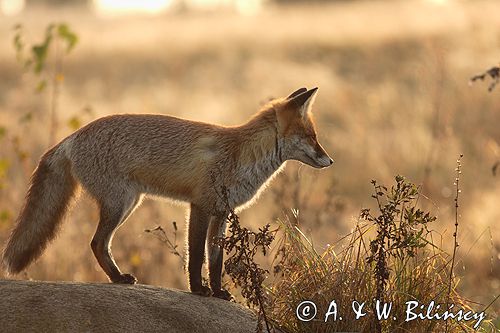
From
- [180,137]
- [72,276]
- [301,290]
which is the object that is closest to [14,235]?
[180,137]

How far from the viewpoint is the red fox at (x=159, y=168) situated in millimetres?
6500

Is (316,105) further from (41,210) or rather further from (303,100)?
(41,210)

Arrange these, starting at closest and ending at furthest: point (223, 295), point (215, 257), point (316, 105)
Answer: point (223, 295) < point (215, 257) < point (316, 105)

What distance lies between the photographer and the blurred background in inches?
408

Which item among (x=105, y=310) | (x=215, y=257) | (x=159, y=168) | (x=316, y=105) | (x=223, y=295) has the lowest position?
(x=105, y=310)

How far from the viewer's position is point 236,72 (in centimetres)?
2266

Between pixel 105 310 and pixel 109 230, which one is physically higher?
pixel 109 230

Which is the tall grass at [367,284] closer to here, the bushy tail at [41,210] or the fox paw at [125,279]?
the fox paw at [125,279]

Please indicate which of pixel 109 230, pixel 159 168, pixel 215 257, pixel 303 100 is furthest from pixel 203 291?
pixel 303 100

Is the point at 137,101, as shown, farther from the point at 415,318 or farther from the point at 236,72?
the point at 415,318

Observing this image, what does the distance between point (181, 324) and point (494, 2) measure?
83.8ft

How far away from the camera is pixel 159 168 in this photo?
663 cm

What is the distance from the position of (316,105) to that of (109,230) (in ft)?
34.7

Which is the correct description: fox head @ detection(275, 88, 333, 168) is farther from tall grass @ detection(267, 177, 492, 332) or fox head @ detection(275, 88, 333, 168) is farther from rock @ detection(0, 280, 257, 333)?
rock @ detection(0, 280, 257, 333)
